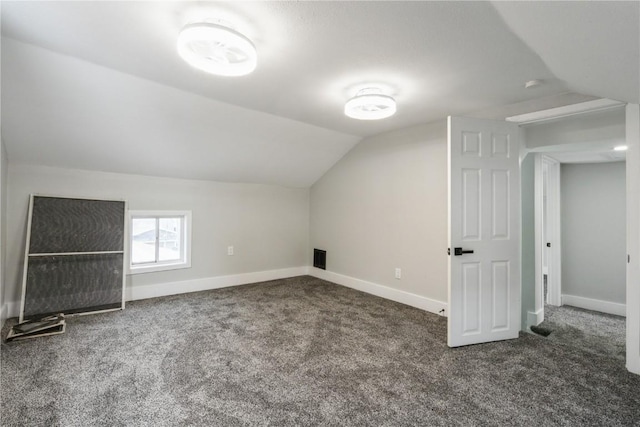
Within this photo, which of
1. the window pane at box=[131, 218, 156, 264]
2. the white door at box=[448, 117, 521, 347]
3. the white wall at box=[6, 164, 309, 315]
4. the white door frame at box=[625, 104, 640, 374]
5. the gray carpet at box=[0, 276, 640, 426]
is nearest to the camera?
the gray carpet at box=[0, 276, 640, 426]

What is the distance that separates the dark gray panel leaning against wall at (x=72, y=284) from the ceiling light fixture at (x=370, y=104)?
3196mm

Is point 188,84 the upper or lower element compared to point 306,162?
upper

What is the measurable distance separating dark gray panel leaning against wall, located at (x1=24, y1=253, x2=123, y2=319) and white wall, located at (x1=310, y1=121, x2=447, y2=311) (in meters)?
2.94

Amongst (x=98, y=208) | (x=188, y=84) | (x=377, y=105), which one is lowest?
(x=98, y=208)

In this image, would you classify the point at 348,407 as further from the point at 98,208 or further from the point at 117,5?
the point at 98,208

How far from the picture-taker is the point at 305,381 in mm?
2031

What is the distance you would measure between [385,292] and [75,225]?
3788 millimetres

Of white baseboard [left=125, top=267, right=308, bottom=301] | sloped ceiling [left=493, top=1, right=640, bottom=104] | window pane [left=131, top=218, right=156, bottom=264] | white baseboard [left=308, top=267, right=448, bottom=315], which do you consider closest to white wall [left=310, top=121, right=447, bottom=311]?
white baseboard [left=308, top=267, right=448, bottom=315]

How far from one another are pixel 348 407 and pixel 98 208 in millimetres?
3472

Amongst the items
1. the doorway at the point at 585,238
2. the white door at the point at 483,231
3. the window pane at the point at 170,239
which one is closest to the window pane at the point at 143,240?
the window pane at the point at 170,239

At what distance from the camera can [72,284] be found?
3.25 meters

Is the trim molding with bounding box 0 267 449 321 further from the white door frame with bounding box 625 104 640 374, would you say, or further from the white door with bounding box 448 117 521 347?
the white door frame with bounding box 625 104 640 374

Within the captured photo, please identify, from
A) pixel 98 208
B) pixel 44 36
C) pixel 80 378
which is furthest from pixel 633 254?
pixel 98 208

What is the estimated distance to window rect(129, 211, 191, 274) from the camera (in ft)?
12.6
